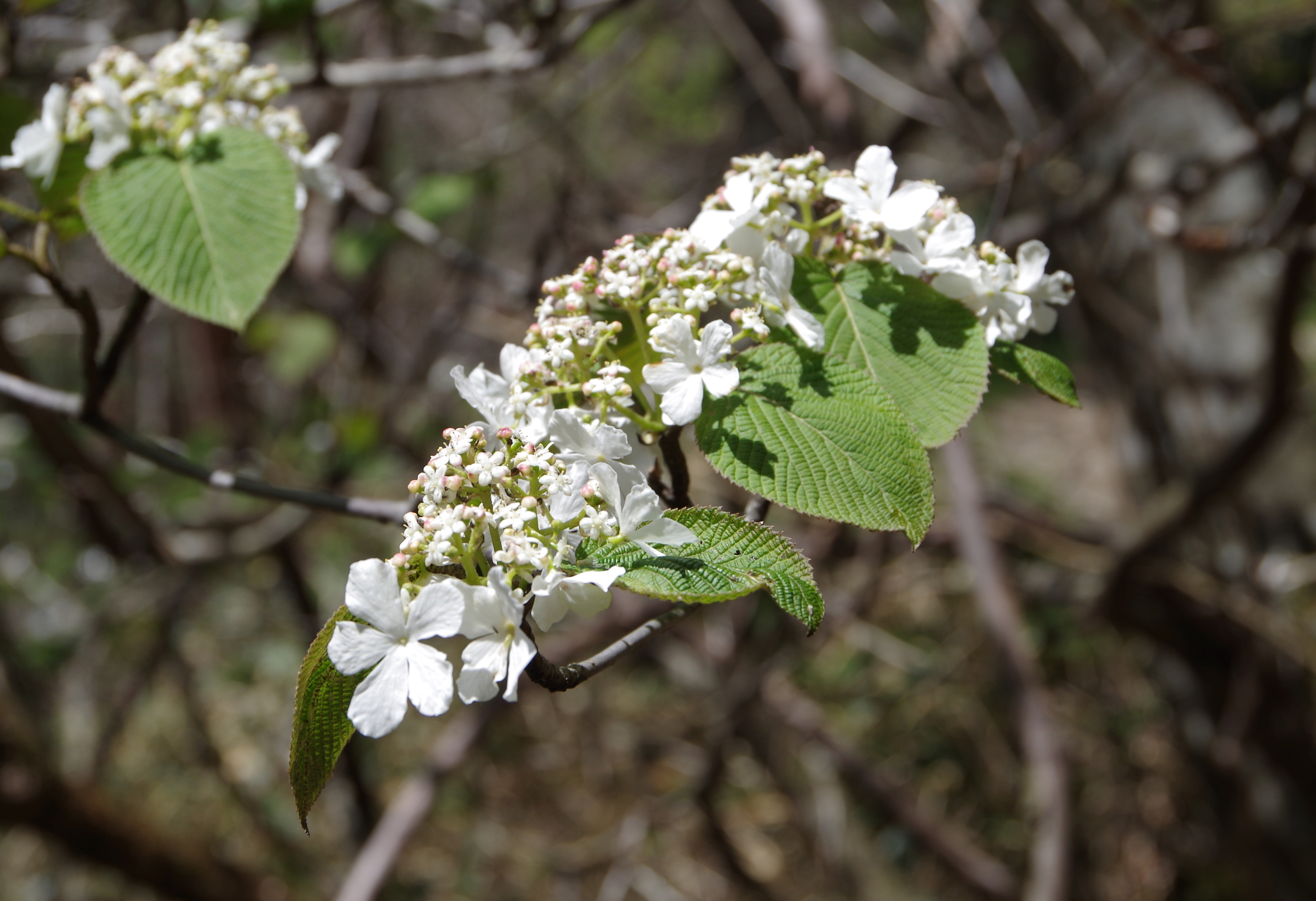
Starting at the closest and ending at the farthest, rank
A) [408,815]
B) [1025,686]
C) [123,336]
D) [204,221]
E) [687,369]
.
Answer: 1. [687,369]
2. [204,221]
3. [123,336]
4. [1025,686]
5. [408,815]

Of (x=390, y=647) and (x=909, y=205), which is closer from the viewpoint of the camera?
(x=390, y=647)

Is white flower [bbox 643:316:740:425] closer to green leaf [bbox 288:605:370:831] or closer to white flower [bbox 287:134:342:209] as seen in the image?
green leaf [bbox 288:605:370:831]

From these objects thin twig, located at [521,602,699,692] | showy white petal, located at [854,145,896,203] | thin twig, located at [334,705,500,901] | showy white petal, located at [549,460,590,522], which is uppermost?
showy white petal, located at [854,145,896,203]

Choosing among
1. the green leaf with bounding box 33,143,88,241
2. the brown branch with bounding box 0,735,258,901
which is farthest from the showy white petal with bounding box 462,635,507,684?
the brown branch with bounding box 0,735,258,901

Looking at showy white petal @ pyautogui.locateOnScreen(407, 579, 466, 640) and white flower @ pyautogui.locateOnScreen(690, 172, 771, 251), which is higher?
white flower @ pyautogui.locateOnScreen(690, 172, 771, 251)

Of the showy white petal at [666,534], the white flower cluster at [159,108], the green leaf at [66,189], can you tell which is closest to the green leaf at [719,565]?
the showy white petal at [666,534]

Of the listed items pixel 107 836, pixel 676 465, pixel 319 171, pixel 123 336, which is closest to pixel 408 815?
pixel 107 836

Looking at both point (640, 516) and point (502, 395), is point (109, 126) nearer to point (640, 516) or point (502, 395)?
point (502, 395)

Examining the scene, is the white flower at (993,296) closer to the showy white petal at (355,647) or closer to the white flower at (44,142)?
the showy white petal at (355,647)
